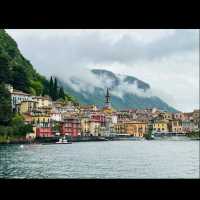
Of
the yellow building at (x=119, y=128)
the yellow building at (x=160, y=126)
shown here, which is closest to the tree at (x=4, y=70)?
the yellow building at (x=119, y=128)

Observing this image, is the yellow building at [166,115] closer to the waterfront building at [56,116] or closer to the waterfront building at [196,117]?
the waterfront building at [196,117]

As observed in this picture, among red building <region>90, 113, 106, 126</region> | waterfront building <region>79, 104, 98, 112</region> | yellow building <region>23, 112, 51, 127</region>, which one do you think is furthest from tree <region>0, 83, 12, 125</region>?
red building <region>90, 113, 106, 126</region>

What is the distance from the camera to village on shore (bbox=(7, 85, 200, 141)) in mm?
36844

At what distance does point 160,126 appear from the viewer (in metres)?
43.2

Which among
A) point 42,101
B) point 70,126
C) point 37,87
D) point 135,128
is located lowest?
point 135,128

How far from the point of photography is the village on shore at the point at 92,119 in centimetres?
3684

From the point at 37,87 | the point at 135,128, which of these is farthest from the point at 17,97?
the point at 135,128

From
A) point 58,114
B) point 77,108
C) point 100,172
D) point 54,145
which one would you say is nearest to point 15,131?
point 54,145

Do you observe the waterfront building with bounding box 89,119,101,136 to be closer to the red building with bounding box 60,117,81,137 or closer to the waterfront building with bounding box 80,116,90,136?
the waterfront building with bounding box 80,116,90,136

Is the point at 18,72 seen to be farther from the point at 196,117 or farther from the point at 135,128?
the point at 196,117

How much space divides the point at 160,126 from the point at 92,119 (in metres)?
5.40

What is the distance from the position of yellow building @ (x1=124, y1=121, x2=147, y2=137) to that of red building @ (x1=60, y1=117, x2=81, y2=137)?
14.8ft

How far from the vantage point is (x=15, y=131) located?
32.5 m
